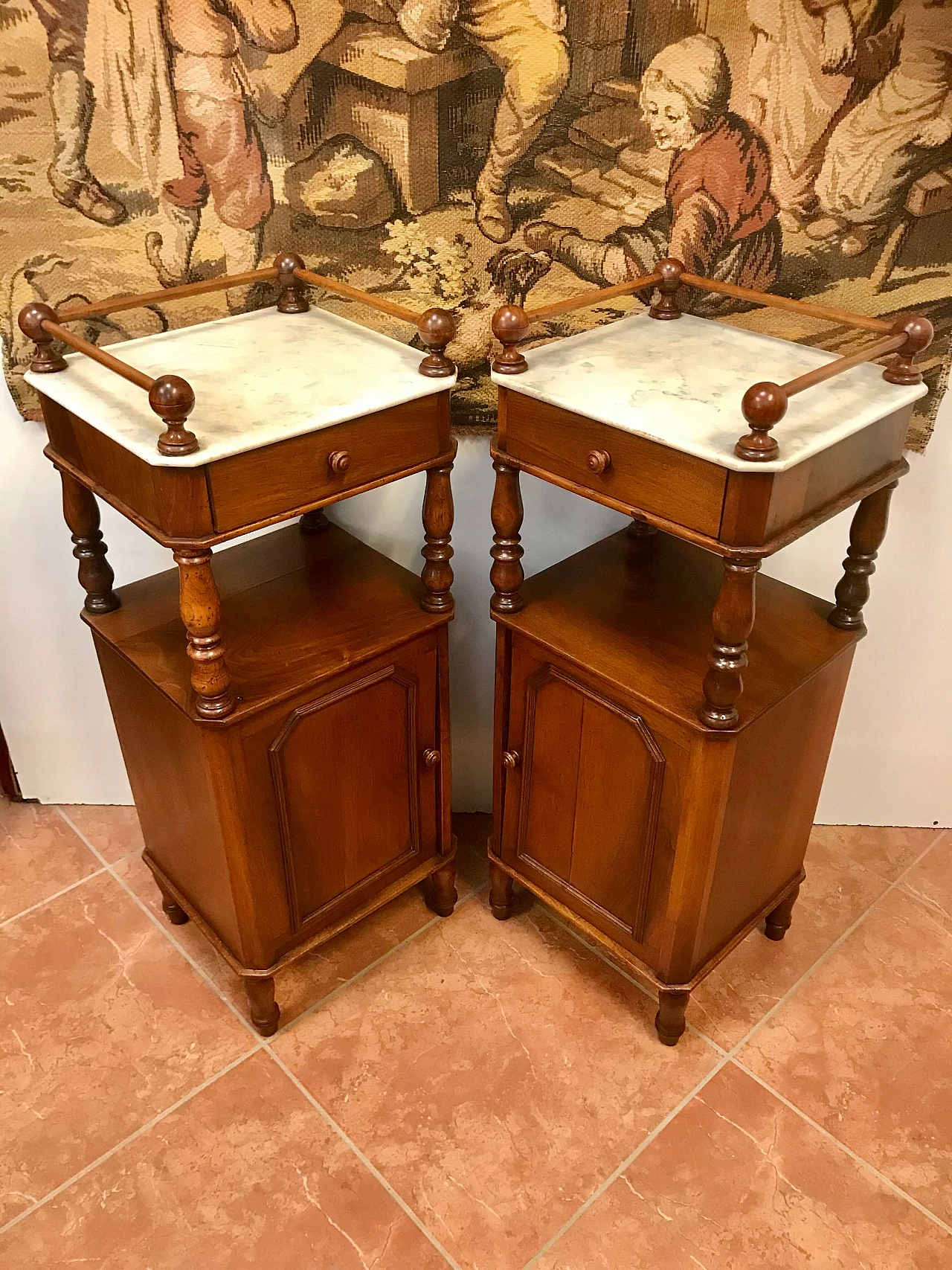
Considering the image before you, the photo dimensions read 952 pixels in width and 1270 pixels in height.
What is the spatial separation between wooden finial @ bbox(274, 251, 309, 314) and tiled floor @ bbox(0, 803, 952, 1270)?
1227 millimetres

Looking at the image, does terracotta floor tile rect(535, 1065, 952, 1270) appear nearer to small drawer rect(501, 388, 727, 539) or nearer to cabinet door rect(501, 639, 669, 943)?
cabinet door rect(501, 639, 669, 943)

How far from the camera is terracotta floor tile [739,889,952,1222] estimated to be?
1755mm

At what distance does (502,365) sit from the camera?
1.54 m

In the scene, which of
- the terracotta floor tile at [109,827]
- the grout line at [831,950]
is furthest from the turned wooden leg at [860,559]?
the terracotta floor tile at [109,827]

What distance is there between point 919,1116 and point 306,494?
4.91ft

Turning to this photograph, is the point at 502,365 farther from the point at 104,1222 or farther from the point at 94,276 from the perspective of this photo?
the point at 104,1222

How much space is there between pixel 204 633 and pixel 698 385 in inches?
31.6

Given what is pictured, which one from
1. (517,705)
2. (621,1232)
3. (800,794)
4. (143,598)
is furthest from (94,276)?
(621,1232)

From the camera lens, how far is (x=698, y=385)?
1522mm

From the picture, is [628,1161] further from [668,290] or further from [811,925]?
[668,290]

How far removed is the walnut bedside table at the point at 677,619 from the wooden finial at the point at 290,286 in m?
0.46

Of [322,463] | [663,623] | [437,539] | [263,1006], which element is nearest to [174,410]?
[322,463]

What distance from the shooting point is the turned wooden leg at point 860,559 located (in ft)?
5.53

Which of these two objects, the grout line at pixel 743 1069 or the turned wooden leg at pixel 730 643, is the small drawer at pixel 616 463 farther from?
the grout line at pixel 743 1069
